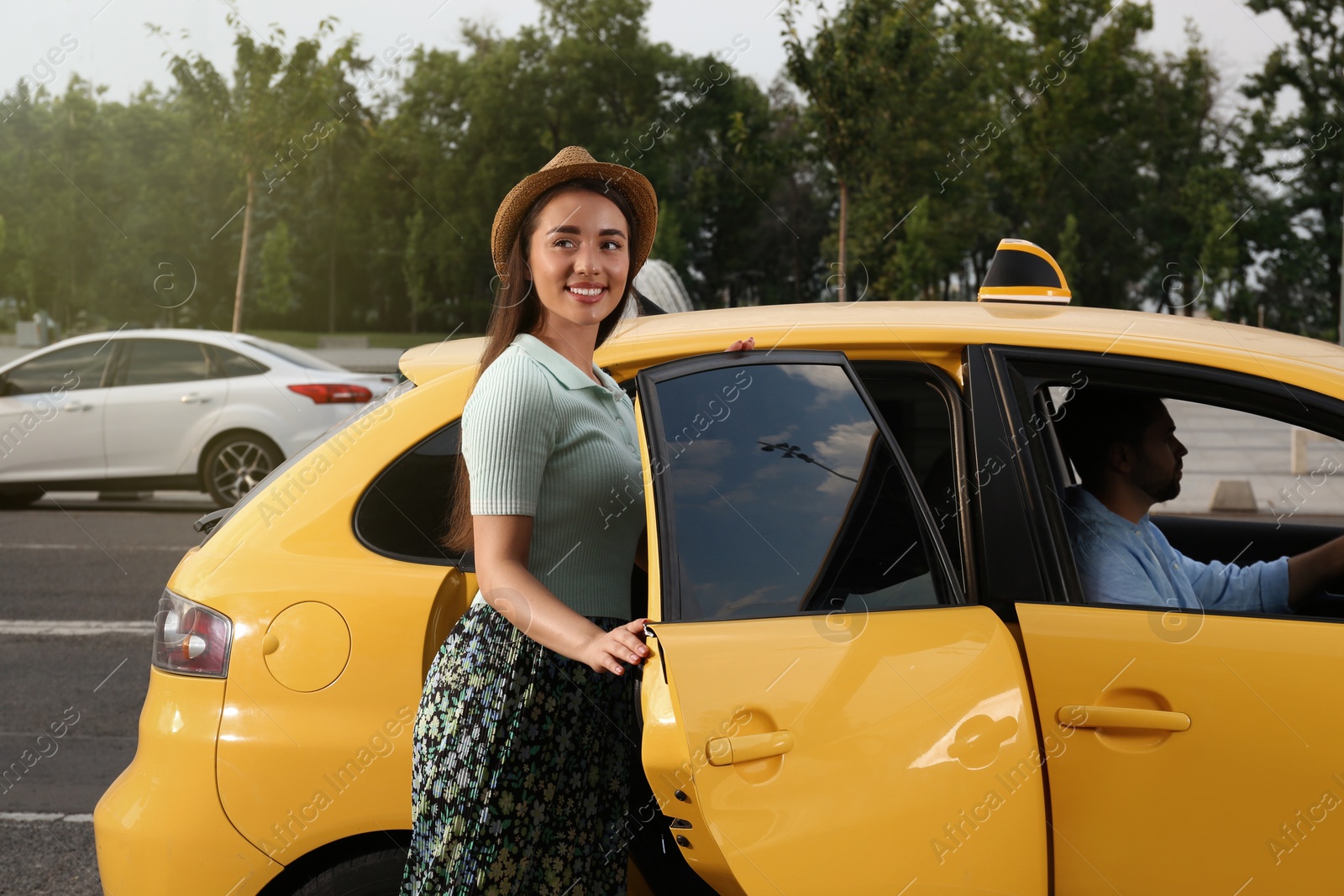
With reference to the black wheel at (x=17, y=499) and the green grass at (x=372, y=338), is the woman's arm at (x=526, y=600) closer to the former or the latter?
the black wheel at (x=17, y=499)

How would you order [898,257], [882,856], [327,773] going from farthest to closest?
[898,257] → [327,773] → [882,856]

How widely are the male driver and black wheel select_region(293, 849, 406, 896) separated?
1.39 meters

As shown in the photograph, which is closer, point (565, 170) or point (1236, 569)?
point (565, 170)

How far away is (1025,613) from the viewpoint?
6.11 feet

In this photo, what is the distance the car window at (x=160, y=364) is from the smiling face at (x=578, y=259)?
9231 millimetres

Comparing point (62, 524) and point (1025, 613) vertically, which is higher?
point (1025, 613)

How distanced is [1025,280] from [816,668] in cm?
121

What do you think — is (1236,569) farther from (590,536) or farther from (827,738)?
(590,536)

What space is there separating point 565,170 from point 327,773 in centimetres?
113

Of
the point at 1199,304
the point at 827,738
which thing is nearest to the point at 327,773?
the point at 827,738

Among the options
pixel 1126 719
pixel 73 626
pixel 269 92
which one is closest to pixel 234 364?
pixel 73 626

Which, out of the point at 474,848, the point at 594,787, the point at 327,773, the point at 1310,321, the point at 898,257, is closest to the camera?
the point at 474,848

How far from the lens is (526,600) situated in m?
1.63

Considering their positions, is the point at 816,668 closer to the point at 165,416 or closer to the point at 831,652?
the point at 831,652
